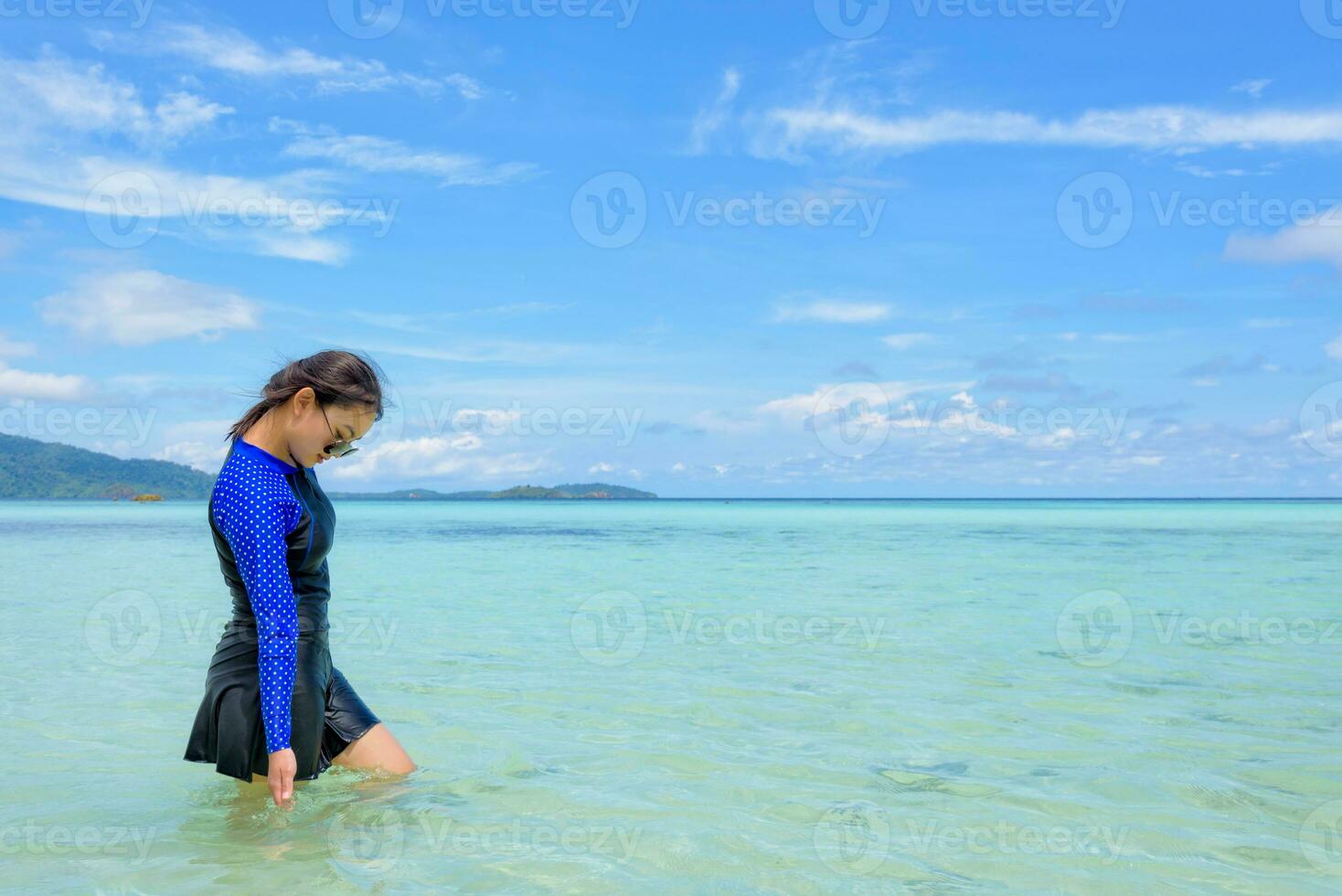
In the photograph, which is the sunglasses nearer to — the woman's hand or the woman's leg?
the woman's hand

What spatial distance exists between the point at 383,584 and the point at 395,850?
1486cm

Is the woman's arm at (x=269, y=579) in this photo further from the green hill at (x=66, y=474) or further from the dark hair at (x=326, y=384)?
the green hill at (x=66, y=474)

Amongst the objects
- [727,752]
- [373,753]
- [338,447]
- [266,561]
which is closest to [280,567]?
[266,561]

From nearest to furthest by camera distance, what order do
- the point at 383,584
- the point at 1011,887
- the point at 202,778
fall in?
the point at 1011,887, the point at 202,778, the point at 383,584

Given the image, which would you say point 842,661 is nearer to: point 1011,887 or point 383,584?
point 1011,887

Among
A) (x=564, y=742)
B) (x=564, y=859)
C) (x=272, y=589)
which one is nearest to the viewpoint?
(x=272, y=589)

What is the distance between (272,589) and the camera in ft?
12.5

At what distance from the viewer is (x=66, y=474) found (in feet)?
527

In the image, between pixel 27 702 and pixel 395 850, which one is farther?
pixel 27 702

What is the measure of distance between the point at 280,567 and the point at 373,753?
1.57 meters

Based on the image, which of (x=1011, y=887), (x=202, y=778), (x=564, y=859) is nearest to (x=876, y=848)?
(x=1011, y=887)

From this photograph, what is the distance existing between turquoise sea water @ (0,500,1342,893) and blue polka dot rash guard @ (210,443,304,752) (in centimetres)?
89

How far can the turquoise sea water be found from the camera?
14.7 ft

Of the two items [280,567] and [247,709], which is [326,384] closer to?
[280,567]
